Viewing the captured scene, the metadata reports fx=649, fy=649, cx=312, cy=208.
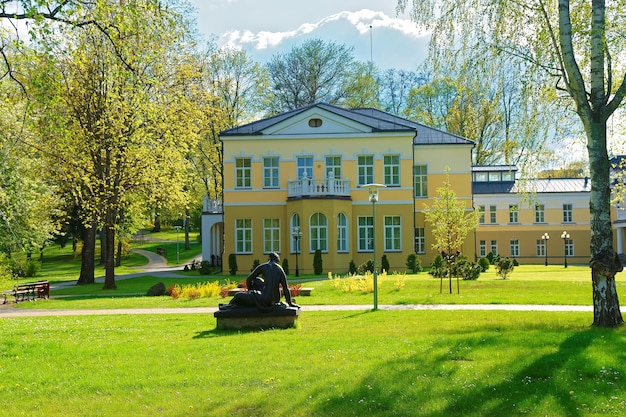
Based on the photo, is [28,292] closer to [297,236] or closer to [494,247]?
[297,236]

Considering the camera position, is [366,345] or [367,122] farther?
[367,122]

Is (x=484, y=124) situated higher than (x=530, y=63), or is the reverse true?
(x=484, y=124)

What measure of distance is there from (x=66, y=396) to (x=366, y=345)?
4546mm

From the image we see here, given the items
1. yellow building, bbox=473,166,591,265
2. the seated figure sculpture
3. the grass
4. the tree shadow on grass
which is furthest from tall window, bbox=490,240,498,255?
the tree shadow on grass

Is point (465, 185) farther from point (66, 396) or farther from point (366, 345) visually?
point (66, 396)

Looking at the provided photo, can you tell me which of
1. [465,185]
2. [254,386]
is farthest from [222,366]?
[465,185]

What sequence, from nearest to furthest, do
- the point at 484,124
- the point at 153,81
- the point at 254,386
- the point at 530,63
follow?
the point at 254,386, the point at 153,81, the point at 530,63, the point at 484,124

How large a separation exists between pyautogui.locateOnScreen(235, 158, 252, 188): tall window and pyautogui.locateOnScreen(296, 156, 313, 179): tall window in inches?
113

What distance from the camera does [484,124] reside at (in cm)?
5253

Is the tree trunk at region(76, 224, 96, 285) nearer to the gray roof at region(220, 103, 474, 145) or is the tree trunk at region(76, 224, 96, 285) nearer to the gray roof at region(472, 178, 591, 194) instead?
the gray roof at region(220, 103, 474, 145)

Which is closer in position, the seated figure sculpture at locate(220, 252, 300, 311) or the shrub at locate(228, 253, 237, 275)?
the seated figure sculpture at locate(220, 252, 300, 311)

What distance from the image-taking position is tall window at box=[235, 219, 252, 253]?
37.7m

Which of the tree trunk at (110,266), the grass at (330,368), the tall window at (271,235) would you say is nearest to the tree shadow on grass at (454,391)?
the grass at (330,368)

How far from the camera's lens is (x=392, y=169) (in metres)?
37.5
